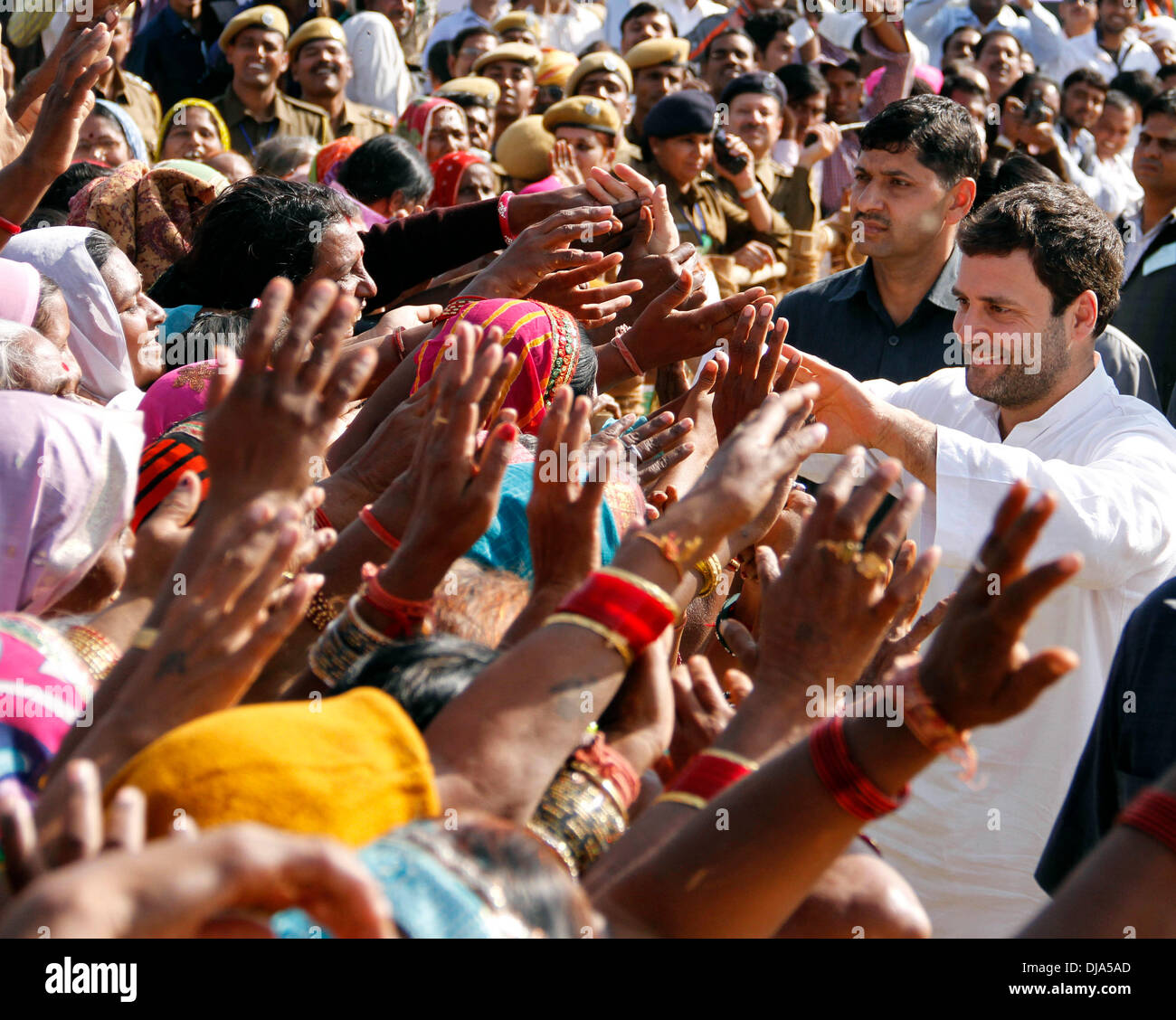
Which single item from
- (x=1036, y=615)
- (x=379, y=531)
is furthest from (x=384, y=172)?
(x=379, y=531)

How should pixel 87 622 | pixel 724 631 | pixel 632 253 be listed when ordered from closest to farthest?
pixel 87 622 < pixel 724 631 < pixel 632 253

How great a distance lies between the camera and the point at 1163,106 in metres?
6.38

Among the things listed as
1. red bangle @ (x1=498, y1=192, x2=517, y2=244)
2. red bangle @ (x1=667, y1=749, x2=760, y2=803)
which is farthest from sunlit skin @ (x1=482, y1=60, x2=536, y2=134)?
red bangle @ (x1=667, y1=749, x2=760, y2=803)

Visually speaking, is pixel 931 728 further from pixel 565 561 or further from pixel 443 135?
pixel 443 135

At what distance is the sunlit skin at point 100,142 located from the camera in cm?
578

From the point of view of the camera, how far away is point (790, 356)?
2.90 metres

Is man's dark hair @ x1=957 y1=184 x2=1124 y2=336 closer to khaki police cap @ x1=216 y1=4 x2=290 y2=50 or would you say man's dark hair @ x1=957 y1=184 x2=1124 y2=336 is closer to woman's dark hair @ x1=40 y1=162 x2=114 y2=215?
woman's dark hair @ x1=40 y1=162 x2=114 y2=215

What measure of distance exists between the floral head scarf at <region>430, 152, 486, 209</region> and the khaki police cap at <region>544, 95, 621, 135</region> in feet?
1.84

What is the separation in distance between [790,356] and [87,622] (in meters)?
1.66

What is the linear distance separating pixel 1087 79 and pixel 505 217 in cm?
760

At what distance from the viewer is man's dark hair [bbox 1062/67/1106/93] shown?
9.78m

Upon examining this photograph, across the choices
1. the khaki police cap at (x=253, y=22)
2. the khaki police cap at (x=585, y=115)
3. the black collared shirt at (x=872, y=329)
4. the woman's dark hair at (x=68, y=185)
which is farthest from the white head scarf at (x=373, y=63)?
the black collared shirt at (x=872, y=329)
